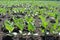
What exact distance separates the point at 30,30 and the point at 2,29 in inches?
26.3

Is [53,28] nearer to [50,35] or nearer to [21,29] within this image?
[50,35]

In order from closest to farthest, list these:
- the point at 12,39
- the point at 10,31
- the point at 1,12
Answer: the point at 12,39 < the point at 10,31 < the point at 1,12

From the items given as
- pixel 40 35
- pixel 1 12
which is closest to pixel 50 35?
pixel 40 35

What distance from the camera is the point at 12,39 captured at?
A: 3.04 metres

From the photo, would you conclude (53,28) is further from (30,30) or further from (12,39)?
(12,39)

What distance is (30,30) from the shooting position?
3.22 metres

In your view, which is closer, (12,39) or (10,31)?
(12,39)

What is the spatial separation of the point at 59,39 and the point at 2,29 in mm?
1129

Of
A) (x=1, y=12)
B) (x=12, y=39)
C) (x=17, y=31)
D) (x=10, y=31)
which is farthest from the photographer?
(x=1, y=12)

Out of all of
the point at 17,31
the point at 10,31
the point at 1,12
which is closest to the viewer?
the point at 10,31

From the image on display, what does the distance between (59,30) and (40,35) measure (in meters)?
0.32

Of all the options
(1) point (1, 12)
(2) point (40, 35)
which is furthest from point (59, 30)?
(1) point (1, 12)

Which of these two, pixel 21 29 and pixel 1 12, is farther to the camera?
pixel 1 12

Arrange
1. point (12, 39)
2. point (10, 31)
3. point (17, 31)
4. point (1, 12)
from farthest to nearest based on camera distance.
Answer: point (1, 12) < point (17, 31) < point (10, 31) < point (12, 39)
